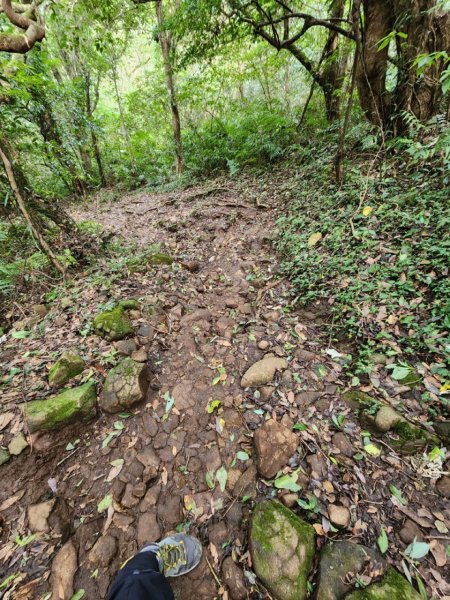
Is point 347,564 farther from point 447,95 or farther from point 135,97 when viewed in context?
point 135,97

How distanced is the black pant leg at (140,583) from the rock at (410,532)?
1.60 metres

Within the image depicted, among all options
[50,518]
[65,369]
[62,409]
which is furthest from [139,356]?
[50,518]

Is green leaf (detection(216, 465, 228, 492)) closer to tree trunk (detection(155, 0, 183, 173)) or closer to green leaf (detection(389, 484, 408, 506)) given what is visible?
green leaf (detection(389, 484, 408, 506))

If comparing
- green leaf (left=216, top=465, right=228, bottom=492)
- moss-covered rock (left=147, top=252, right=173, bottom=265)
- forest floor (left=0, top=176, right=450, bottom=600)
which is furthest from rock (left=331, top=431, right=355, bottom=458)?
moss-covered rock (left=147, top=252, right=173, bottom=265)

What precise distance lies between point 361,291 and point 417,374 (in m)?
1.12

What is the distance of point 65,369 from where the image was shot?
2711 mm

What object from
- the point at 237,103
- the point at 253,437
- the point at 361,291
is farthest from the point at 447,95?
the point at 237,103

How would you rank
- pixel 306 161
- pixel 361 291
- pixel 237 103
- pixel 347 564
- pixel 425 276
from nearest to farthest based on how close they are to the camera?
pixel 347 564, pixel 425 276, pixel 361 291, pixel 306 161, pixel 237 103

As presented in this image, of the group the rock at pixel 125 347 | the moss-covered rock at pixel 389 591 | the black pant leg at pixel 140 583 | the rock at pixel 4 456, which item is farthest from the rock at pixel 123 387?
the moss-covered rock at pixel 389 591

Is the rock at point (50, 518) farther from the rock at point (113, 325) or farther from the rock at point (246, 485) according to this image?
the rock at point (113, 325)

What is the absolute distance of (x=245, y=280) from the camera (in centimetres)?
435

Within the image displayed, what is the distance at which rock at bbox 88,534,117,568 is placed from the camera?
1.83 meters

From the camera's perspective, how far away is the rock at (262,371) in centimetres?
278

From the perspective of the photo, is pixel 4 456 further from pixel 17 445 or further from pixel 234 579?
pixel 234 579
